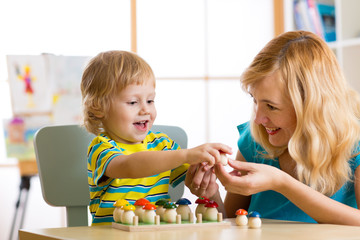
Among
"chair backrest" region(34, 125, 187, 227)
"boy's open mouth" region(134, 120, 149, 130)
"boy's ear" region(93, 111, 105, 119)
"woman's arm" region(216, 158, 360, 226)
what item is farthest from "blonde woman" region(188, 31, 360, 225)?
"chair backrest" region(34, 125, 187, 227)

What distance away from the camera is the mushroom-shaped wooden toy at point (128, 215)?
3.55 ft

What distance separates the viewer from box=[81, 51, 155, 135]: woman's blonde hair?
56.0 inches

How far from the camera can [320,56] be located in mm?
1412

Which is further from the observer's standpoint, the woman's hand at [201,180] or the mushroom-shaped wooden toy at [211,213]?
the woman's hand at [201,180]

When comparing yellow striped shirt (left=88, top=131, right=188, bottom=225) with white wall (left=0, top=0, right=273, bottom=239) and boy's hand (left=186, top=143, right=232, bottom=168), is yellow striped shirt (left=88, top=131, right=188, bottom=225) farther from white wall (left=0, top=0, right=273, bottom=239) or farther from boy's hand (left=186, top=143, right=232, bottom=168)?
white wall (left=0, top=0, right=273, bottom=239)

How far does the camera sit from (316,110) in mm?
1392

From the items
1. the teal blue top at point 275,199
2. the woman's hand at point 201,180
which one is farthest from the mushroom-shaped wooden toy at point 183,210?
the teal blue top at point 275,199

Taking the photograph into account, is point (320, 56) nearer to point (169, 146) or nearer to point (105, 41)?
point (169, 146)

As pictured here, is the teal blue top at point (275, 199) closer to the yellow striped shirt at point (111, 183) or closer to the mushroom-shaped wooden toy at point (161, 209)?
the yellow striped shirt at point (111, 183)

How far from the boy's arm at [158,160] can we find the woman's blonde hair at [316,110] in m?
0.31

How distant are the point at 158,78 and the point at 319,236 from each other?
8.92 ft

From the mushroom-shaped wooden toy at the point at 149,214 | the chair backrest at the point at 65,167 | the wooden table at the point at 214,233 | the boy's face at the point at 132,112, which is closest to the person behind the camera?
the wooden table at the point at 214,233

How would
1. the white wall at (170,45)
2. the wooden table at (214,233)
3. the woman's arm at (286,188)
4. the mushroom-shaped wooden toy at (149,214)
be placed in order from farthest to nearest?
1. the white wall at (170,45)
2. the woman's arm at (286,188)
3. the mushroom-shaped wooden toy at (149,214)
4. the wooden table at (214,233)

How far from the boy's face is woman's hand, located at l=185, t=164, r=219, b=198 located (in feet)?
0.59
